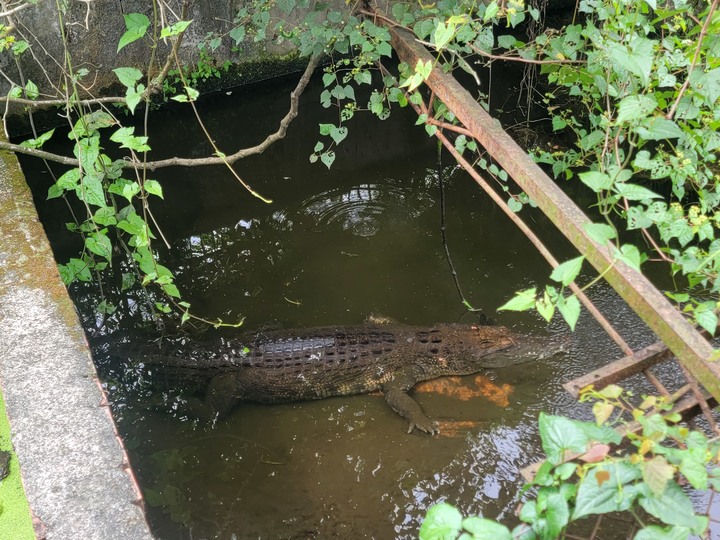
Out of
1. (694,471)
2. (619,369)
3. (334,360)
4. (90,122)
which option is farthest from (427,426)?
(90,122)

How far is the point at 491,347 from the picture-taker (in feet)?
15.0

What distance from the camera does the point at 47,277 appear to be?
9.79 feet

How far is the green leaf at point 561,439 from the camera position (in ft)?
5.60

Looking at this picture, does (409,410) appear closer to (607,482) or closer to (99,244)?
(99,244)

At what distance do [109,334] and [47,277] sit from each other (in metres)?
1.60

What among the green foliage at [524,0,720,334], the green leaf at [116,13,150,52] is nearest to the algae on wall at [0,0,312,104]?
the green leaf at [116,13,150,52]

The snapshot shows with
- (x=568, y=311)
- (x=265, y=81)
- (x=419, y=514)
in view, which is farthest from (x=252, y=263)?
(x=568, y=311)

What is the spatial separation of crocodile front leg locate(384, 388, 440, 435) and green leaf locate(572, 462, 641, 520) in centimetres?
251

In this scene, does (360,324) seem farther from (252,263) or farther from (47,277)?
(47,277)

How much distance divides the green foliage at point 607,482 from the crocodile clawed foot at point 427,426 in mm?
2281

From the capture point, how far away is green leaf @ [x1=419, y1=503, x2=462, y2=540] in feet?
5.53

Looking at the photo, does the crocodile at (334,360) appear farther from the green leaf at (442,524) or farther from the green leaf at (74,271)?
the green leaf at (442,524)

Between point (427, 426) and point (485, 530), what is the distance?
8.06 feet

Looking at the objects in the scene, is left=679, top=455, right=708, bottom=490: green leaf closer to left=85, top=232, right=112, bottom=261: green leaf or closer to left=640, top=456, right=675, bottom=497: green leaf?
left=640, top=456, right=675, bottom=497: green leaf
